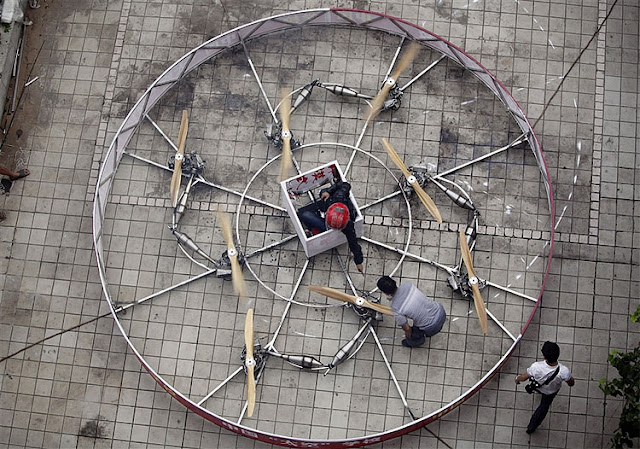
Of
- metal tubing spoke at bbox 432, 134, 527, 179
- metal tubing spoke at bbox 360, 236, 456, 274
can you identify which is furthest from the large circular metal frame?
metal tubing spoke at bbox 360, 236, 456, 274

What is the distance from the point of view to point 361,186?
22531 mm

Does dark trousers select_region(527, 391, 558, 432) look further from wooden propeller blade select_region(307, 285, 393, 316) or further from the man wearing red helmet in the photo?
the man wearing red helmet

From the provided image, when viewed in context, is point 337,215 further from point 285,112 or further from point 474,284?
point 474,284

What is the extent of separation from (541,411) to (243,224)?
9.08 metres

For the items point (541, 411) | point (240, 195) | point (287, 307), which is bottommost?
point (541, 411)

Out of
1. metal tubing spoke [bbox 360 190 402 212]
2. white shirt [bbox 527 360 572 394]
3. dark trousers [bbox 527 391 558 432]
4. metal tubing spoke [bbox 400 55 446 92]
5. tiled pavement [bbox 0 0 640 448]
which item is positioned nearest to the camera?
white shirt [bbox 527 360 572 394]

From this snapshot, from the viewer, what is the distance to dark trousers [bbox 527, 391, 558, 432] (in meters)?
19.9

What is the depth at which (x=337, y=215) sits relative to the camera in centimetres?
1967

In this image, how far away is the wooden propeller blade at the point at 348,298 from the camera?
20.1 m

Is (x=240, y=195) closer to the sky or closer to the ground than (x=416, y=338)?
closer to the sky

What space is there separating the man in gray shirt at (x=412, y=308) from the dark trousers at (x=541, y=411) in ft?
10.0

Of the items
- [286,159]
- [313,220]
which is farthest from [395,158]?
[286,159]

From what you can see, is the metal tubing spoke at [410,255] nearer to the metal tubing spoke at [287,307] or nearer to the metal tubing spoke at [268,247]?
the metal tubing spoke at [287,307]

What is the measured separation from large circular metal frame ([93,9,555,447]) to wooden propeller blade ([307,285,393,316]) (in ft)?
9.48
